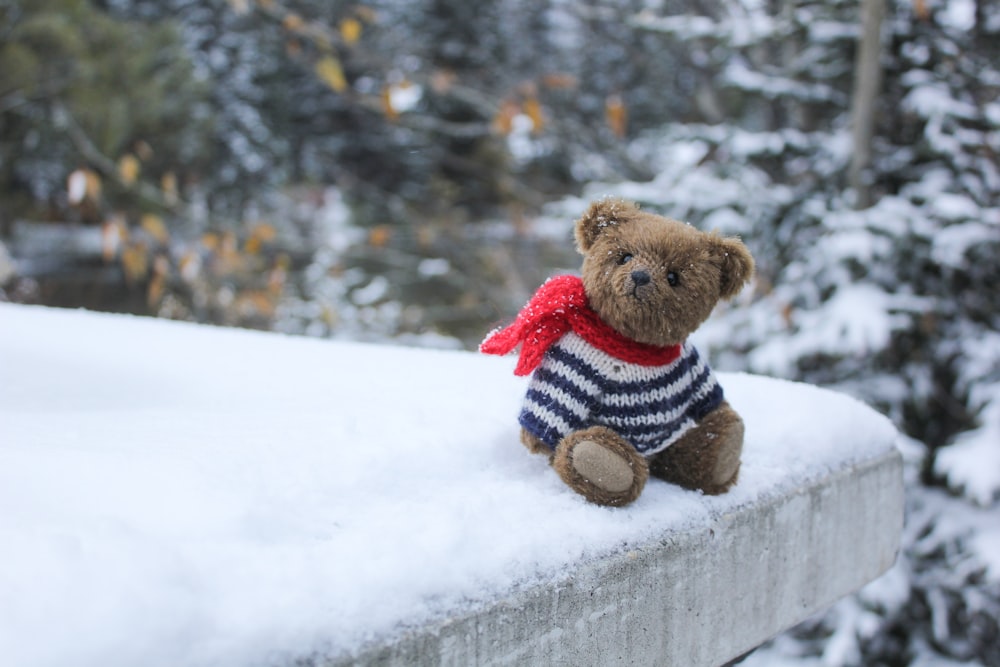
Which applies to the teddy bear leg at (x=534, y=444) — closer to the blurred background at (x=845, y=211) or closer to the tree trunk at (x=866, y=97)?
the blurred background at (x=845, y=211)

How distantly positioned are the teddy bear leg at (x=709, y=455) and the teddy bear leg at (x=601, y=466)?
5.6 inches

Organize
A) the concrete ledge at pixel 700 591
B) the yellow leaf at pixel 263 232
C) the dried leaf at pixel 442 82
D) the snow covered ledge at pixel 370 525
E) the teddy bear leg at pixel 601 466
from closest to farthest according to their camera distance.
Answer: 1. the snow covered ledge at pixel 370 525
2. the concrete ledge at pixel 700 591
3. the teddy bear leg at pixel 601 466
4. the dried leaf at pixel 442 82
5. the yellow leaf at pixel 263 232

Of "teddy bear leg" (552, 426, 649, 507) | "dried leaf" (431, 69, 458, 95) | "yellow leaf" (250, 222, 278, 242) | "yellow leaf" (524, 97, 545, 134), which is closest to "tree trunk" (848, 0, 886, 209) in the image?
"yellow leaf" (524, 97, 545, 134)

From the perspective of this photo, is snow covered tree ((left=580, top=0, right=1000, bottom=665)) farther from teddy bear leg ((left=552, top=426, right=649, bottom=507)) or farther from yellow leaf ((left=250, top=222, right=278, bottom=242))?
yellow leaf ((left=250, top=222, right=278, bottom=242))

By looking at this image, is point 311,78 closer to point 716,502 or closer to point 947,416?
point 947,416

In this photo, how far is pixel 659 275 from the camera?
1.29 metres

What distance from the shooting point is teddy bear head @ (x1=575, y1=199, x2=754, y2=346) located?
1.28 metres

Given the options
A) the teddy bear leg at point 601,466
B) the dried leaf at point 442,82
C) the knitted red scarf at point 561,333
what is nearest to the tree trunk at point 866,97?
the dried leaf at point 442,82

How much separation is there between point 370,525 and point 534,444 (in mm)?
421

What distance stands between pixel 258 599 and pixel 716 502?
0.90 m

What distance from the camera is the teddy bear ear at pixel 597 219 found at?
1.42m

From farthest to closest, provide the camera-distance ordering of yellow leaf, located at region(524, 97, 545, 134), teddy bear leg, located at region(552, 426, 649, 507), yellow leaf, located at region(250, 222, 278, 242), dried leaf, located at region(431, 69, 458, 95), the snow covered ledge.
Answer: yellow leaf, located at region(250, 222, 278, 242) < dried leaf, located at region(431, 69, 458, 95) < yellow leaf, located at region(524, 97, 545, 134) < teddy bear leg, located at region(552, 426, 649, 507) < the snow covered ledge

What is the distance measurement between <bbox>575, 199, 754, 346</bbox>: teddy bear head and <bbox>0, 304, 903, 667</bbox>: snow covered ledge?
0.34 meters

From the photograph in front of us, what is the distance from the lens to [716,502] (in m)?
1.42
